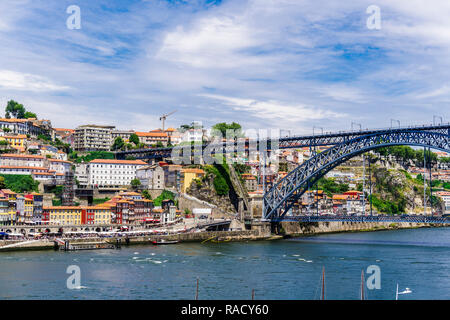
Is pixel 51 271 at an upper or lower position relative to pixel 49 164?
lower

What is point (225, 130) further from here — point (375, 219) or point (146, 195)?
point (375, 219)

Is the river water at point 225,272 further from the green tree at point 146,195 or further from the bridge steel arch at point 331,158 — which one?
the green tree at point 146,195

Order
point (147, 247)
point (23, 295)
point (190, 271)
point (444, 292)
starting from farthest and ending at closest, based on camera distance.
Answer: point (147, 247) < point (190, 271) < point (444, 292) < point (23, 295)

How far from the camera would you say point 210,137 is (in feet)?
236

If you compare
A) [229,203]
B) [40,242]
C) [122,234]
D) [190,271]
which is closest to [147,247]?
[122,234]

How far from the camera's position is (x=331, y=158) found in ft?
161

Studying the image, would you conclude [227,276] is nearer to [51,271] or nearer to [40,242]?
[51,271]

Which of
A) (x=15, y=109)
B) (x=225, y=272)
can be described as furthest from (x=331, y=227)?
(x=15, y=109)

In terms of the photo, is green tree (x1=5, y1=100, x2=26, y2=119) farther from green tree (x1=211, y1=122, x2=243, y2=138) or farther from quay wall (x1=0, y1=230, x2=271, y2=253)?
quay wall (x1=0, y1=230, x2=271, y2=253)

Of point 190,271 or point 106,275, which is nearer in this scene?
point 106,275

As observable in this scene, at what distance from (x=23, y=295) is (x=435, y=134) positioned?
32545 mm

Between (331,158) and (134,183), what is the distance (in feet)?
68.4

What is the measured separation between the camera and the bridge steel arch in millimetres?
43188

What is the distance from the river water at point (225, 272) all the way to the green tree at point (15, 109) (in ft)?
133
